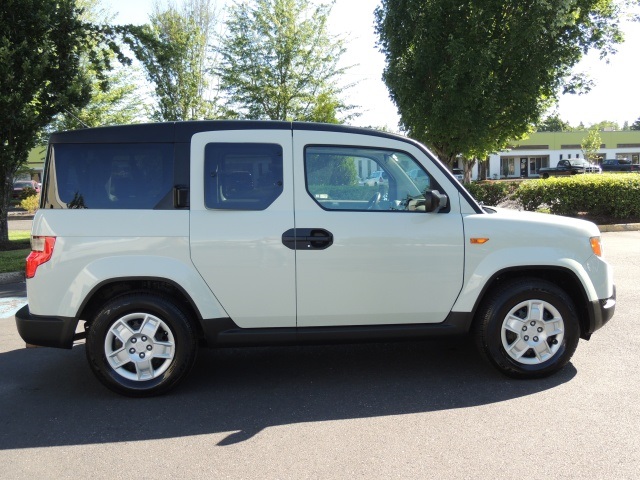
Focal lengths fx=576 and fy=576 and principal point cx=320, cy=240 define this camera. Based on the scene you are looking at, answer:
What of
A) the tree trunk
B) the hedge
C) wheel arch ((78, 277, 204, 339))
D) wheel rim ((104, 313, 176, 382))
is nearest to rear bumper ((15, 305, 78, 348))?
wheel arch ((78, 277, 204, 339))

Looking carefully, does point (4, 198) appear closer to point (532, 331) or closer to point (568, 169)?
point (532, 331)

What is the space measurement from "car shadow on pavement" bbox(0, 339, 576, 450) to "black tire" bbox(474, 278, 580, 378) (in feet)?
0.54

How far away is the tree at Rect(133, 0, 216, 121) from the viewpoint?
77.6 feet

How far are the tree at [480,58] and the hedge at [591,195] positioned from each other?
3.59m

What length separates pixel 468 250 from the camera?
448 centimetres

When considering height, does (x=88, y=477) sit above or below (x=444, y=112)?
below

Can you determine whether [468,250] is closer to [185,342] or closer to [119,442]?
[185,342]

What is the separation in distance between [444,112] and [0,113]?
13250 mm

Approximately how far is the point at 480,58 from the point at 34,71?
12.6m

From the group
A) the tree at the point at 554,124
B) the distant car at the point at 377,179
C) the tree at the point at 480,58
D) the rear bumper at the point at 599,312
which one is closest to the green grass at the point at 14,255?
the distant car at the point at 377,179

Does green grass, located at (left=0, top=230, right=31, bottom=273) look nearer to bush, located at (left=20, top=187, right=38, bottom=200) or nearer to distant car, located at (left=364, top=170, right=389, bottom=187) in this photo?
distant car, located at (left=364, top=170, right=389, bottom=187)

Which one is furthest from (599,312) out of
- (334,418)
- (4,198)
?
(4,198)

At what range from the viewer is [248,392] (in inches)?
178

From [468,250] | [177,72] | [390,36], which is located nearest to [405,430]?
[468,250]
